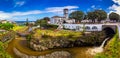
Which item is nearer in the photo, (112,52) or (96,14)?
(112,52)

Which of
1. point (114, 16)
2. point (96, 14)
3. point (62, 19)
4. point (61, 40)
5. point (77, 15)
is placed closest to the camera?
point (61, 40)

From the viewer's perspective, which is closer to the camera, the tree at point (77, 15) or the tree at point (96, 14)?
the tree at point (96, 14)

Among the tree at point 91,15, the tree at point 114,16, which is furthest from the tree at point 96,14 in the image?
the tree at point 114,16

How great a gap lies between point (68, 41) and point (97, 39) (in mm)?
4162

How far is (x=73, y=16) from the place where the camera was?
3831 centimetres

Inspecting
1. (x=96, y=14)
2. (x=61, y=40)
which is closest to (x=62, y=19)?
(x=96, y=14)

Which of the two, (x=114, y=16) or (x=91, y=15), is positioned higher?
(x=91, y=15)

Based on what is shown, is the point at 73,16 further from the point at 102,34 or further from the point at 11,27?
the point at 11,27

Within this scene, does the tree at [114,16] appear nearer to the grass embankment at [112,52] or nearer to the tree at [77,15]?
the tree at [77,15]

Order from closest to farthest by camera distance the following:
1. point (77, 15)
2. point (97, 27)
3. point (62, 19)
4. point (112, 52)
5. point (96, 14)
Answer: point (112, 52) → point (97, 27) → point (96, 14) → point (77, 15) → point (62, 19)

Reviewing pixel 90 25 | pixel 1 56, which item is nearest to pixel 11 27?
pixel 90 25

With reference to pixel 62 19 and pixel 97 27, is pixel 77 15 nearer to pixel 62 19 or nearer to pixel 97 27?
pixel 62 19

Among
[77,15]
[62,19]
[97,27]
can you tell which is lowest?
[97,27]

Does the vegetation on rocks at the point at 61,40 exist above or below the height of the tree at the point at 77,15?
below
